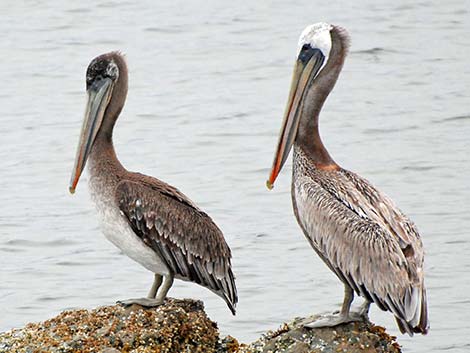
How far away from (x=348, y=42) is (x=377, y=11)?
14.4 metres

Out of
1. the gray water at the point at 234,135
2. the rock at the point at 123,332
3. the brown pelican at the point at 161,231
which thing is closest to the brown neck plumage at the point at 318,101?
the brown pelican at the point at 161,231

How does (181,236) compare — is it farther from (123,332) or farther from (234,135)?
(234,135)

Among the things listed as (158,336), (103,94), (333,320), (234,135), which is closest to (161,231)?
(158,336)

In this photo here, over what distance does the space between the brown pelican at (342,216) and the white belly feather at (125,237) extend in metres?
0.90

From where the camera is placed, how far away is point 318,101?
8.09 metres

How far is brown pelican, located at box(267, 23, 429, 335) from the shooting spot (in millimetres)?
7211

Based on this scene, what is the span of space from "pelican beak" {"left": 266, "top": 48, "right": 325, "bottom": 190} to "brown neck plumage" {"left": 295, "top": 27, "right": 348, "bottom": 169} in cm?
4

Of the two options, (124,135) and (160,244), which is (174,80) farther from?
(160,244)

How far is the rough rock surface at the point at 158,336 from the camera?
279 inches

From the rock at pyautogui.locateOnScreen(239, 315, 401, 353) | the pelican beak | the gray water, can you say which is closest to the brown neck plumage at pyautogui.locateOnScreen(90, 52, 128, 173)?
the pelican beak

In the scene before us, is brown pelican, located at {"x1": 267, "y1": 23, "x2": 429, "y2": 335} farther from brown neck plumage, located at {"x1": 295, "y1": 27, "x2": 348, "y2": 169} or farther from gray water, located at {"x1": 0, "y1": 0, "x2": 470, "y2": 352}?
gray water, located at {"x1": 0, "y1": 0, "x2": 470, "y2": 352}

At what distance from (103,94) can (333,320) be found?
97.2 inches

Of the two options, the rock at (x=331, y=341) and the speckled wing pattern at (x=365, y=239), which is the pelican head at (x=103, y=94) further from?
the rock at (x=331, y=341)

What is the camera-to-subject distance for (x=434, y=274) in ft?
37.8
